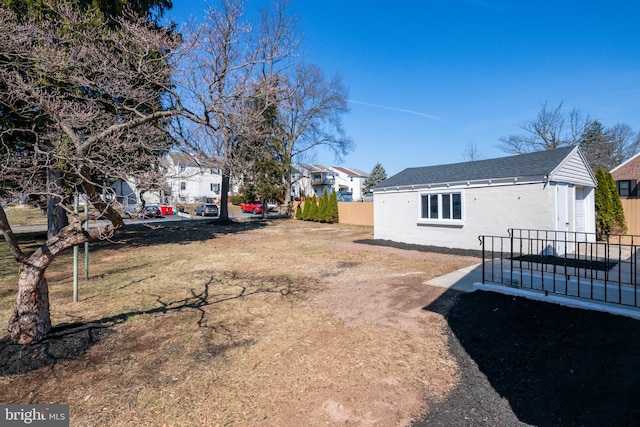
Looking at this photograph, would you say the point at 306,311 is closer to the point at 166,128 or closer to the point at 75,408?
the point at 75,408

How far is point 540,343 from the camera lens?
3.89 meters

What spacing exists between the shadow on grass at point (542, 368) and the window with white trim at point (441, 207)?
308 inches

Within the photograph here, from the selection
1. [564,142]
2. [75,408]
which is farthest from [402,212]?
[564,142]

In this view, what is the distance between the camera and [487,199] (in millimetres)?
11367

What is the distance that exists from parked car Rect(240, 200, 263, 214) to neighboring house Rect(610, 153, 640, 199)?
3234 cm

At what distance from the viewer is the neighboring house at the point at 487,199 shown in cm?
1014

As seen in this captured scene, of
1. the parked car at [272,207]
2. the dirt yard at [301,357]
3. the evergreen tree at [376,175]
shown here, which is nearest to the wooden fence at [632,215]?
the dirt yard at [301,357]

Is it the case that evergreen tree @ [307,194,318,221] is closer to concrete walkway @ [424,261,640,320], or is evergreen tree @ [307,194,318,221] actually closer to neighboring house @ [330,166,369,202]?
concrete walkway @ [424,261,640,320]

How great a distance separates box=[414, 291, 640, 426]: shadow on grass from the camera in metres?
2.78

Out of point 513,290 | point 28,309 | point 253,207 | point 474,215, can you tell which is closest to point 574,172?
point 474,215

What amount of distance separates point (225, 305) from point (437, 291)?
4.02 meters

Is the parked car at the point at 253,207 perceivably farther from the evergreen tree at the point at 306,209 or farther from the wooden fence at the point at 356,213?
the wooden fence at the point at 356,213

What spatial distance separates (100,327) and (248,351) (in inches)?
94.9

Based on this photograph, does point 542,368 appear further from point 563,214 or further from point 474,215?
point 474,215
